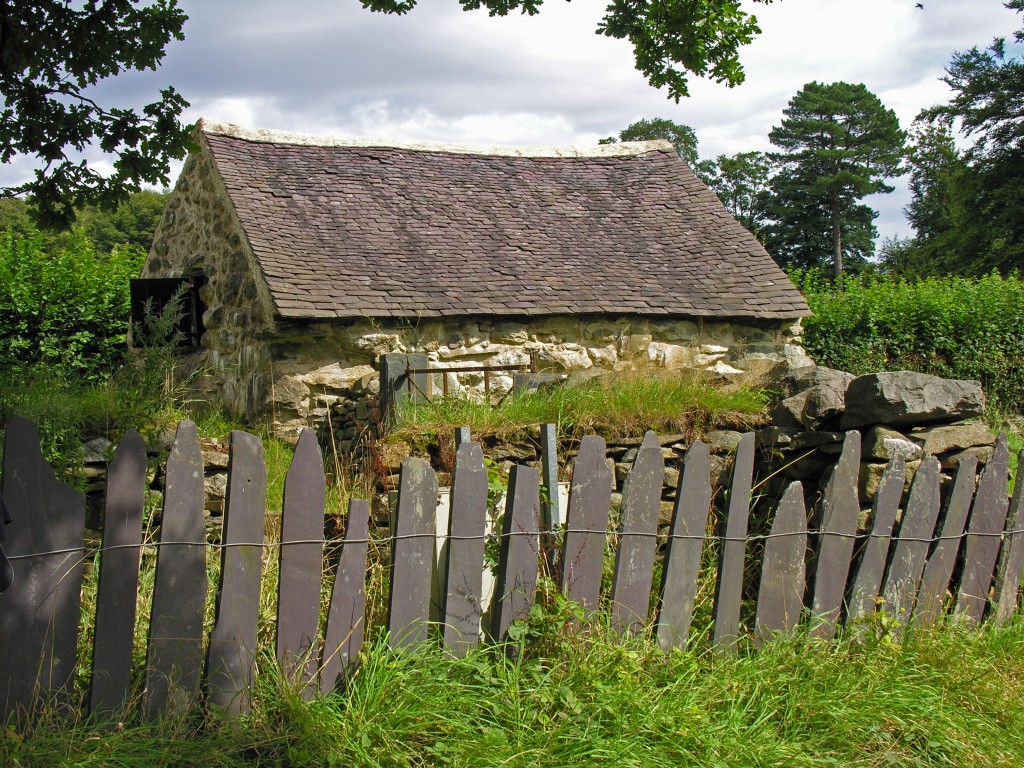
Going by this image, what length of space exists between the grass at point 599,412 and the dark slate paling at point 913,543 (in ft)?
5.58

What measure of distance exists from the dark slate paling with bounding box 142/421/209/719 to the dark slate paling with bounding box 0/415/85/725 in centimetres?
26

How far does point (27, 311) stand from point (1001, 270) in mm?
23744

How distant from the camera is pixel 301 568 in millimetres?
3232

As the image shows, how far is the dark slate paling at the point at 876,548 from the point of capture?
421cm

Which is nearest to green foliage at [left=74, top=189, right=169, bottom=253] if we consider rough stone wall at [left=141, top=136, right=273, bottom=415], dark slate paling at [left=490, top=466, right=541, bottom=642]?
rough stone wall at [left=141, top=136, right=273, bottom=415]

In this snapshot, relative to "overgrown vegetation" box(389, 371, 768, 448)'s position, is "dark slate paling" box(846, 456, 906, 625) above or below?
below

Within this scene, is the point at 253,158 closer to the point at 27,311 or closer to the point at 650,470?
the point at 27,311

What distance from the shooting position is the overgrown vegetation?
6.00 metres

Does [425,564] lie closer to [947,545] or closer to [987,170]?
[947,545]

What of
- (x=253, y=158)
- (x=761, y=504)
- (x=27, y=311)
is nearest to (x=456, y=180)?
(x=253, y=158)

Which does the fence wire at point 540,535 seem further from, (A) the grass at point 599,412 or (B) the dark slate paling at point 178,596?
(A) the grass at point 599,412

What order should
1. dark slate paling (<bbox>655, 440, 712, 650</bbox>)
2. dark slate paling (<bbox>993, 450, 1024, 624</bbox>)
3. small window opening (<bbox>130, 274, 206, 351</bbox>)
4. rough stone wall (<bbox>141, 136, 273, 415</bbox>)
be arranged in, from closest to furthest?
dark slate paling (<bbox>655, 440, 712, 650</bbox>), dark slate paling (<bbox>993, 450, 1024, 624</bbox>), rough stone wall (<bbox>141, 136, 273, 415</bbox>), small window opening (<bbox>130, 274, 206, 351</bbox>)

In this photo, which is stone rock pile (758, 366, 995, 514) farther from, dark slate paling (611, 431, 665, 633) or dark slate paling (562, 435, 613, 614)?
dark slate paling (562, 435, 613, 614)

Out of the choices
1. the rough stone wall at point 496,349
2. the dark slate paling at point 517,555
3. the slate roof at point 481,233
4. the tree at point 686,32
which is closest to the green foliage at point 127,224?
the slate roof at point 481,233
